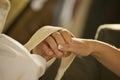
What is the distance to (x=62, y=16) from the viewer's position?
2125 mm

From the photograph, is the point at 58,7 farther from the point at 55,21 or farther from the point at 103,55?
the point at 103,55

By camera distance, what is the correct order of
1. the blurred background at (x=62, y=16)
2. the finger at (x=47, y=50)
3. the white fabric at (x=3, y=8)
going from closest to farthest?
the white fabric at (x=3, y=8) < the finger at (x=47, y=50) < the blurred background at (x=62, y=16)

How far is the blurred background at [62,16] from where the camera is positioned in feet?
6.62

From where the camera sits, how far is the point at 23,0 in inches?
77.1

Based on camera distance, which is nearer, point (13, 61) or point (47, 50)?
point (13, 61)

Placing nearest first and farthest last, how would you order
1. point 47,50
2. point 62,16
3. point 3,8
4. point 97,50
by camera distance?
point 3,8 → point 47,50 → point 97,50 → point 62,16

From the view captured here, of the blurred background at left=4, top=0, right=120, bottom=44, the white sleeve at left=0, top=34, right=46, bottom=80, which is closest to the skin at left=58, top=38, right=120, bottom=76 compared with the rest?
the white sleeve at left=0, top=34, right=46, bottom=80

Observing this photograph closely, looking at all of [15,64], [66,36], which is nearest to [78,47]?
[66,36]

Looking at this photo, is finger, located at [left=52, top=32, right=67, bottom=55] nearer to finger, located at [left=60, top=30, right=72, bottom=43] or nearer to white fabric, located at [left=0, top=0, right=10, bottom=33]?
finger, located at [left=60, top=30, right=72, bottom=43]

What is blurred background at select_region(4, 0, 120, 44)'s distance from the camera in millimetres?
2018

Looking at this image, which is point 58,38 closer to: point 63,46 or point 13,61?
point 63,46

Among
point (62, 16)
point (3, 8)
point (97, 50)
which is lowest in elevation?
point (62, 16)

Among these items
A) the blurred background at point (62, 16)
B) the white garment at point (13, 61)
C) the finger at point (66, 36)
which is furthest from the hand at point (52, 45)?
the blurred background at point (62, 16)

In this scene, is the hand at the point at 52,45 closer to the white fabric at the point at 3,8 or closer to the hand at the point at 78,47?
the hand at the point at 78,47
